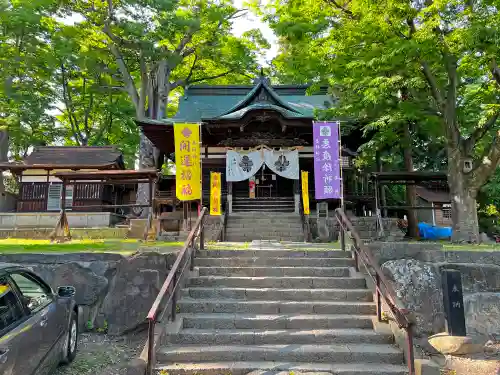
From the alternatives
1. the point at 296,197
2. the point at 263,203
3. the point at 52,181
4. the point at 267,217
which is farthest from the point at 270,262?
the point at 52,181

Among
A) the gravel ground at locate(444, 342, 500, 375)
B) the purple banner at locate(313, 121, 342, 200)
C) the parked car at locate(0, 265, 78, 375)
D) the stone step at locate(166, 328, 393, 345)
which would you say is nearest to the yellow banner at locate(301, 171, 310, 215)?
the purple banner at locate(313, 121, 342, 200)

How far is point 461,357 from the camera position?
560 centimetres

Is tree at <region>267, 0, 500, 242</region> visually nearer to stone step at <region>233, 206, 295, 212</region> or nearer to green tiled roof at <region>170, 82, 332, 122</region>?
stone step at <region>233, 206, 295, 212</region>

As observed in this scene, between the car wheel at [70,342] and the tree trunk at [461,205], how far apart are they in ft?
34.0

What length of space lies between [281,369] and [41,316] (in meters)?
3.03

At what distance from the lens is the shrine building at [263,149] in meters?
16.6

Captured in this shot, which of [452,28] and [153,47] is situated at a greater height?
[153,47]

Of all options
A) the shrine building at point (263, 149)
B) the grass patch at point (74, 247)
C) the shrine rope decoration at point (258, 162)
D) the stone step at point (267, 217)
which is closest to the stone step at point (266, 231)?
the stone step at point (267, 217)

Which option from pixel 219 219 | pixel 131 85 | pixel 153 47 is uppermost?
pixel 153 47

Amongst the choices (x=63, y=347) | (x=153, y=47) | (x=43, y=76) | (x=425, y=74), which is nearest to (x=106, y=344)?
(x=63, y=347)

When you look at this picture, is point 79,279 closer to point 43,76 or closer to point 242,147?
point 242,147

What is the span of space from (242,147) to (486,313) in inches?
500

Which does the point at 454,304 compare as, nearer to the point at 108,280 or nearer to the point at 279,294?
the point at 279,294

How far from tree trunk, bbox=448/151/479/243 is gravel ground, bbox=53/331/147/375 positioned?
947 centimetres
